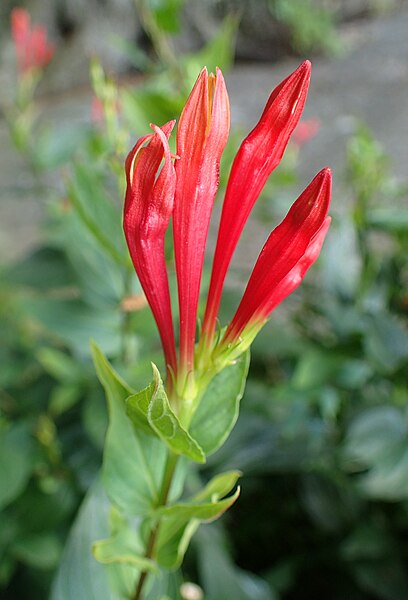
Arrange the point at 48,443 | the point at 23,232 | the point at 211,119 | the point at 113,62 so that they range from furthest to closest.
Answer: the point at 113,62 → the point at 23,232 → the point at 48,443 → the point at 211,119

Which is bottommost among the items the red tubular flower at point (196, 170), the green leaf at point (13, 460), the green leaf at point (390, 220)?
the green leaf at point (13, 460)

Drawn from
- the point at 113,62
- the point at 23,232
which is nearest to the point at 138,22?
the point at 113,62

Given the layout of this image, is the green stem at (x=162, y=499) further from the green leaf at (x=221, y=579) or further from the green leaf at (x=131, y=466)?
the green leaf at (x=221, y=579)

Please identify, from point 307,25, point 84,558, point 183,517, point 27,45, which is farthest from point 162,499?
point 307,25

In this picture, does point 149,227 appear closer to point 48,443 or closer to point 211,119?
point 211,119

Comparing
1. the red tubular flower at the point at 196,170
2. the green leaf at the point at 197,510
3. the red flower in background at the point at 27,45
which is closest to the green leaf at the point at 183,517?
the green leaf at the point at 197,510

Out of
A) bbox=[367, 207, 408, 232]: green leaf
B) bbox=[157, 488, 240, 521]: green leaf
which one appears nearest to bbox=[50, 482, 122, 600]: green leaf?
bbox=[157, 488, 240, 521]: green leaf

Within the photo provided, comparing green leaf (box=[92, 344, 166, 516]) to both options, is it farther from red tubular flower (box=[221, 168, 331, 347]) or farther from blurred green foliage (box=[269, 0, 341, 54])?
blurred green foliage (box=[269, 0, 341, 54])
